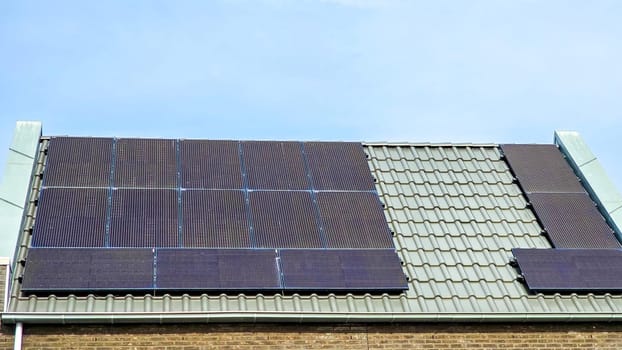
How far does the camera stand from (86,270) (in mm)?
13961

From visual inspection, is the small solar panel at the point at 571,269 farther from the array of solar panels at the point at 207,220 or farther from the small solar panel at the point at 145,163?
the small solar panel at the point at 145,163

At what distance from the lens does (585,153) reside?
19.1 meters

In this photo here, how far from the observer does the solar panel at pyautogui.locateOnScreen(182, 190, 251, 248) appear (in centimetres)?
1502

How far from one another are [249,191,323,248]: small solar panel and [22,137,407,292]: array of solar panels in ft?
0.06

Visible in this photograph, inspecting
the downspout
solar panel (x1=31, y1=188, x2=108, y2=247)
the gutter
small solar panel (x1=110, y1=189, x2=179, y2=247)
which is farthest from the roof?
small solar panel (x1=110, y1=189, x2=179, y2=247)

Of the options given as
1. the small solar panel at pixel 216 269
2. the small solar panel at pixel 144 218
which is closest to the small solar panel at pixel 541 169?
the small solar panel at pixel 216 269

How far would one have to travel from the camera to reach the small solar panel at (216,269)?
1399 cm

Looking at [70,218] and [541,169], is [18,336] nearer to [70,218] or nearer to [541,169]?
[70,218]

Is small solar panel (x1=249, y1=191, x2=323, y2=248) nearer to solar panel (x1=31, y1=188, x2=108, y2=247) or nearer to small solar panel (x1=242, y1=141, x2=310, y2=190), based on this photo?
small solar panel (x1=242, y1=141, x2=310, y2=190)

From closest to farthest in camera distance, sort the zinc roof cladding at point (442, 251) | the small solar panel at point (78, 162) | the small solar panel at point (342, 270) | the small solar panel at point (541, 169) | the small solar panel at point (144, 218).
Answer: the zinc roof cladding at point (442, 251), the small solar panel at point (342, 270), the small solar panel at point (144, 218), the small solar panel at point (78, 162), the small solar panel at point (541, 169)

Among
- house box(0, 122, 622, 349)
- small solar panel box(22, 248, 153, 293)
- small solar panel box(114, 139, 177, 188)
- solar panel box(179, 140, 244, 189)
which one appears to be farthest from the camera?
solar panel box(179, 140, 244, 189)

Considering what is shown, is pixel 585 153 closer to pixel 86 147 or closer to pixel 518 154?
pixel 518 154

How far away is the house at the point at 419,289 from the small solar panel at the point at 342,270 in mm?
113

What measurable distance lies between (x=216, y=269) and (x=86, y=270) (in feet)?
6.89
